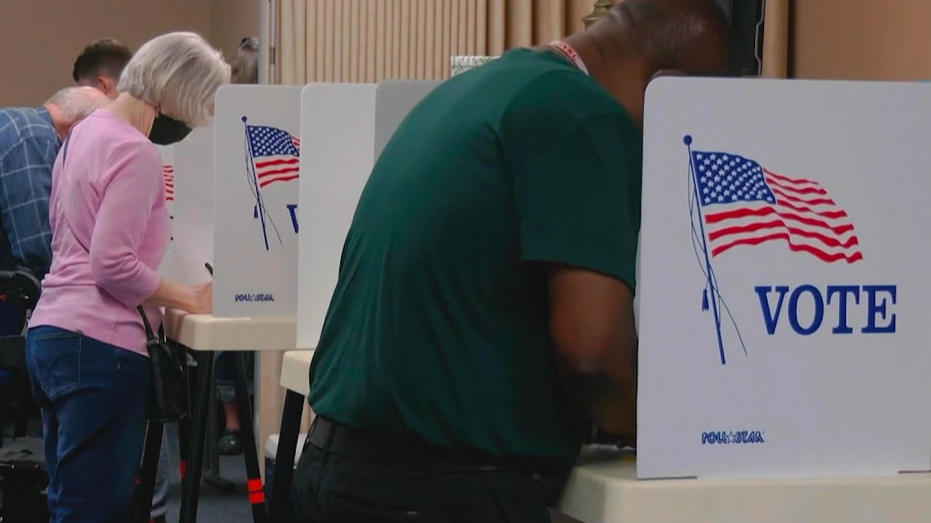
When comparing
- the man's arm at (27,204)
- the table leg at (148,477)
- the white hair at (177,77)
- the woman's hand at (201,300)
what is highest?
the white hair at (177,77)

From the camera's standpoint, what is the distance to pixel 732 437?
131 cm

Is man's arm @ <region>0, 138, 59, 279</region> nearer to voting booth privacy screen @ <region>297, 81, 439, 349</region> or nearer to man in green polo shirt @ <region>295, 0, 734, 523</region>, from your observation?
voting booth privacy screen @ <region>297, 81, 439, 349</region>

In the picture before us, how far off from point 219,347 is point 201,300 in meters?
0.23

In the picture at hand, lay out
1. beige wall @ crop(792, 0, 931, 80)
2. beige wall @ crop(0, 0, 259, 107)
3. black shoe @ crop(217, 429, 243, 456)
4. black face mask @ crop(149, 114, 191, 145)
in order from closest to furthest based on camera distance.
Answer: beige wall @ crop(792, 0, 931, 80)
black face mask @ crop(149, 114, 191, 145)
black shoe @ crop(217, 429, 243, 456)
beige wall @ crop(0, 0, 259, 107)

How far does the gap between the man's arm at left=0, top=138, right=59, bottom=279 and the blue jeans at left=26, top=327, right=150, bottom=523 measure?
844mm

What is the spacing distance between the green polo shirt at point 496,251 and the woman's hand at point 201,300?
1.68 meters

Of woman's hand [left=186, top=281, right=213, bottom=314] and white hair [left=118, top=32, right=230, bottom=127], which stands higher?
white hair [left=118, top=32, right=230, bottom=127]

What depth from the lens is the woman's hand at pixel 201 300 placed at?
119 inches

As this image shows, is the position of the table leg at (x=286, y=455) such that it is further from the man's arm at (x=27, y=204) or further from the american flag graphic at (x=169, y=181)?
the american flag graphic at (x=169, y=181)

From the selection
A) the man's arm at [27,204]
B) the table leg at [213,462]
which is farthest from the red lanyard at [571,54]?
the table leg at [213,462]

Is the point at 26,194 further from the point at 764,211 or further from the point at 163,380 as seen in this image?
the point at 764,211

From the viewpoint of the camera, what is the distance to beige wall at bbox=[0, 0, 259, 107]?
23.8 feet

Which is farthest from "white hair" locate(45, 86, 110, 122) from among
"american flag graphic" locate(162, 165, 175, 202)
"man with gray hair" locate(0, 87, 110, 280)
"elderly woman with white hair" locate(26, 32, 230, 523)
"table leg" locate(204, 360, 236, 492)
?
"table leg" locate(204, 360, 236, 492)

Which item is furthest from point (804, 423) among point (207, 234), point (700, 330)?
point (207, 234)
